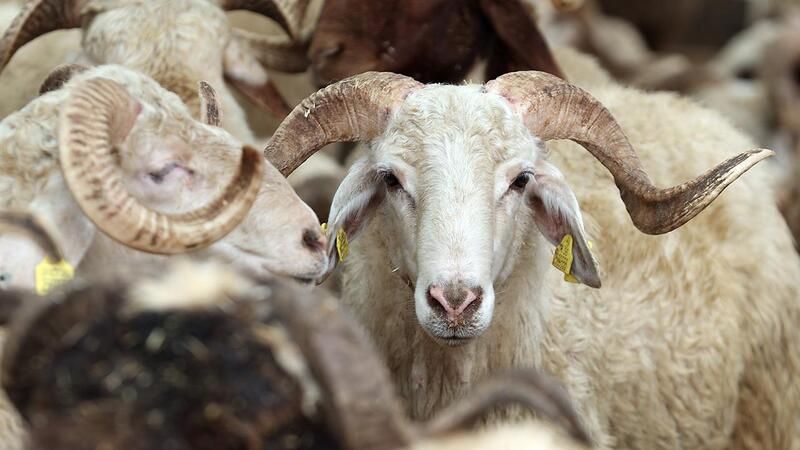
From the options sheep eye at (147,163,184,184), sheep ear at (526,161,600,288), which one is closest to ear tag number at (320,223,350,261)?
sheep ear at (526,161,600,288)

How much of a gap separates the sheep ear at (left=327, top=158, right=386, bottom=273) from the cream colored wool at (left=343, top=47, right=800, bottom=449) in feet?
0.27

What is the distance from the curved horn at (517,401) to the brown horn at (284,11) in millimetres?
3490

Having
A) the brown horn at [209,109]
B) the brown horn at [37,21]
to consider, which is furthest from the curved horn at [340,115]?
the brown horn at [37,21]

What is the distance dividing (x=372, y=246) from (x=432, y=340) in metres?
0.40

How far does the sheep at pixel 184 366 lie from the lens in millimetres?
2148

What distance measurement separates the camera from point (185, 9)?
4930mm

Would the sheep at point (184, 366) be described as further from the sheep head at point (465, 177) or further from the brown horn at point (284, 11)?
the brown horn at point (284, 11)

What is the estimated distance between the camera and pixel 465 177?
3488mm

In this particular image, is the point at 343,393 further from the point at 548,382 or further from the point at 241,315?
the point at 548,382

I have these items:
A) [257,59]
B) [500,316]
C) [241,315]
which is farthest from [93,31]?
[241,315]

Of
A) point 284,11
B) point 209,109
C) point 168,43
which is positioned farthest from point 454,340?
point 284,11

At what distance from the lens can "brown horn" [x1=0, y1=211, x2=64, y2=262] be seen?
2766 mm

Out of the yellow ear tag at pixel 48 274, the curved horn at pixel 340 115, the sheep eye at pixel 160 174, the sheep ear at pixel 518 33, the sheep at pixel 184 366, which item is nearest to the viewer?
the sheep at pixel 184 366

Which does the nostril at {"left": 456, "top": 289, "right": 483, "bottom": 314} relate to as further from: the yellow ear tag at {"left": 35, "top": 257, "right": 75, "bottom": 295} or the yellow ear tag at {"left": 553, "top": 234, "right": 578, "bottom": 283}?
the yellow ear tag at {"left": 35, "top": 257, "right": 75, "bottom": 295}
